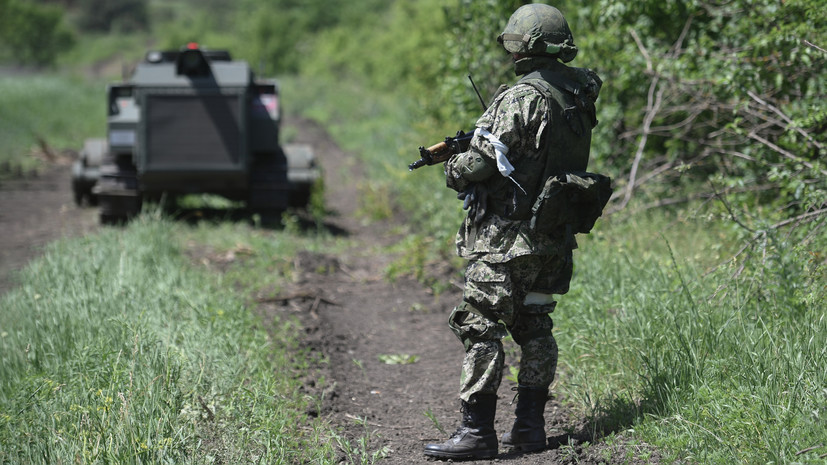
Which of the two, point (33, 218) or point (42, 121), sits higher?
point (42, 121)

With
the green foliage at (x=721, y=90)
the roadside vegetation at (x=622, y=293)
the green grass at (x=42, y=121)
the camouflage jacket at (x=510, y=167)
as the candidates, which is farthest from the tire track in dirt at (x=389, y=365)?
the green grass at (x=42, y=121)

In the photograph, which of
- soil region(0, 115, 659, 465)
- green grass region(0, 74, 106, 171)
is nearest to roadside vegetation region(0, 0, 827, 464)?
soil region(0, 115, 659, 465)

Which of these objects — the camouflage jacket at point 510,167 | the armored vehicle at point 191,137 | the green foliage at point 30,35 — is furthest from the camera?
the green foliage at point 30,35

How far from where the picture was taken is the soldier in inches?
149

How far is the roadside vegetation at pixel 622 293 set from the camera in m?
3.54

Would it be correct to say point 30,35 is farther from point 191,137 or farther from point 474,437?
point 474,437

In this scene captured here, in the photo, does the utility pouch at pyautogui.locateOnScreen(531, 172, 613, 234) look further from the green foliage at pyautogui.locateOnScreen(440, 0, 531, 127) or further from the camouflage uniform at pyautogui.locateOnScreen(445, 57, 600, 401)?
the green foliage at pyautogui.locateOnScreen(440, 0, 531, 127)

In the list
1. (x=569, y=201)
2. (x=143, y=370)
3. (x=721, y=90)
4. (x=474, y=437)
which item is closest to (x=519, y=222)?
(x=569, y=201)

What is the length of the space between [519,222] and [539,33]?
0.87 meters

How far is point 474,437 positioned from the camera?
386cm

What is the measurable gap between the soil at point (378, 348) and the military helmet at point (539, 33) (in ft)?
5.89

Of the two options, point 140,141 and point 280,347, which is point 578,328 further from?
point 140,141

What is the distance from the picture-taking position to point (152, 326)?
16.3 ft

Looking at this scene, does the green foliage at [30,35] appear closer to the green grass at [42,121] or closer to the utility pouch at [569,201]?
the green grass at [42,121]
